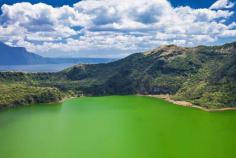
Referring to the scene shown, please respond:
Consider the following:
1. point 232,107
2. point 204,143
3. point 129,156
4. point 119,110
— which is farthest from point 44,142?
point 232,107

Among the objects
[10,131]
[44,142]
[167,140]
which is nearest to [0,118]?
[10,131]

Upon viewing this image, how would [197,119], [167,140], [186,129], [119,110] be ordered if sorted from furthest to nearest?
[119,110]
[197,119]
[186,129]
[167,140]

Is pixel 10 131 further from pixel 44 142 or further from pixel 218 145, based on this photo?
pixel 218 145

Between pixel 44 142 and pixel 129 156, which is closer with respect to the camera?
pixel 129 156

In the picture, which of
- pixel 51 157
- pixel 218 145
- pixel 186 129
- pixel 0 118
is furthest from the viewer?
pixel 0 118

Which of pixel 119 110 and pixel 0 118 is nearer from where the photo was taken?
pixel 0 118

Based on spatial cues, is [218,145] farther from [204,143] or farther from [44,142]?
[44,142]
